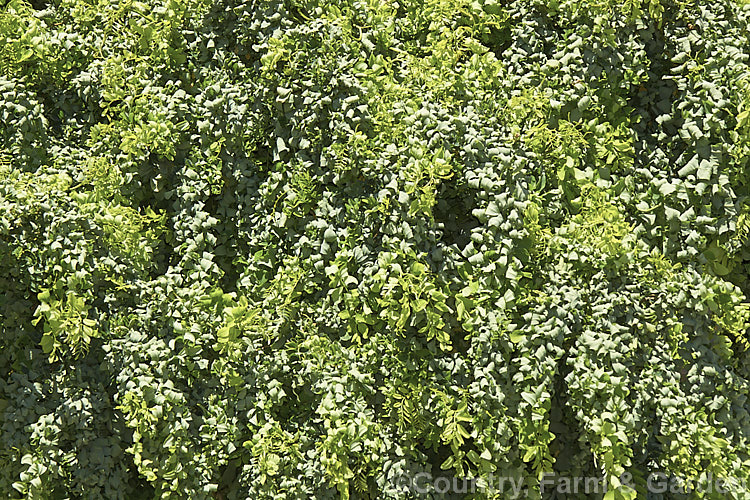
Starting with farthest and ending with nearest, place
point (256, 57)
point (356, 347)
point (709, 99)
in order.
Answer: point (256, 57) → point (356, 347) → point (709, 99)

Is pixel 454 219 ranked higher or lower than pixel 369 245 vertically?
higher

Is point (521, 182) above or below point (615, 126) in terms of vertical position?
below

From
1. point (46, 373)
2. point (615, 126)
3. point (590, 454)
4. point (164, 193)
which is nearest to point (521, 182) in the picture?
point (615, 126)

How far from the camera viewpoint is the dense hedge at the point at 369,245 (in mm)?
2301

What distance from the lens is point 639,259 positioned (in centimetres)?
232

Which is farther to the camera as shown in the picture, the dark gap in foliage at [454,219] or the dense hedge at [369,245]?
the dark gap in foliage at [454,219]

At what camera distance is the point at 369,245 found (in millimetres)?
2447

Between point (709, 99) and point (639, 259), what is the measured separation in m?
0.56

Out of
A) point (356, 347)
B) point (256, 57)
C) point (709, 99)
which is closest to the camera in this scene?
point (709, 99)

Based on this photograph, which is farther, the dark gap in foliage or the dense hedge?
the dark gap in foliage

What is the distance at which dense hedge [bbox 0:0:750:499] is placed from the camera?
2301 mm

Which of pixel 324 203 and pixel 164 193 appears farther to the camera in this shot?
pixel 164 193

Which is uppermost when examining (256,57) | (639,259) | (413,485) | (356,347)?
(256,57)

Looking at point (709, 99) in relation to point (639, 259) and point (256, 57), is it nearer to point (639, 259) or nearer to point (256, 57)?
point (639, 259)
